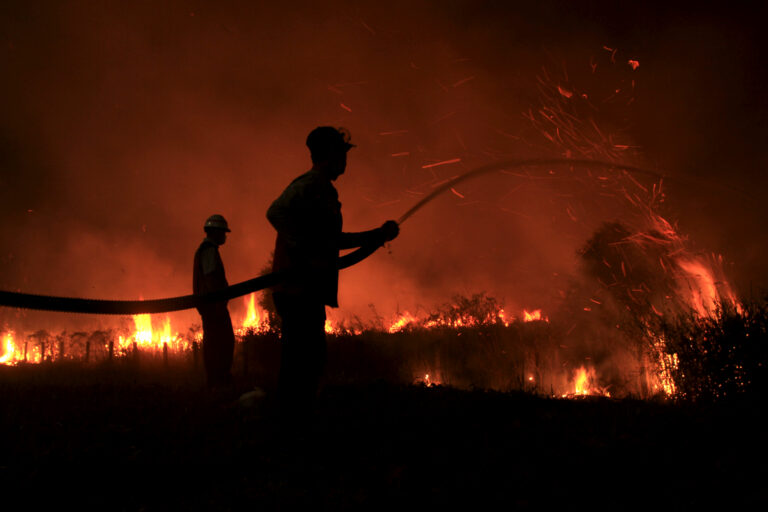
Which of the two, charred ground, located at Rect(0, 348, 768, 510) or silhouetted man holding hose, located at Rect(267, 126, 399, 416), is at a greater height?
silhouetted man holding hose, located at Rect(267, 126, 399, 416)

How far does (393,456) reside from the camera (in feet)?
11.8

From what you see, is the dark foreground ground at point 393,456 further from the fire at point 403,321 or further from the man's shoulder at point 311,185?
the fire at point 403,321

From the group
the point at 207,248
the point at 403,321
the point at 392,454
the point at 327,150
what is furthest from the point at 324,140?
the point at 403,321

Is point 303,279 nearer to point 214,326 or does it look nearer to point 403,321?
point 214,326

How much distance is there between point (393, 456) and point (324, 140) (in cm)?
268

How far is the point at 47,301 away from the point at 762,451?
4564mm

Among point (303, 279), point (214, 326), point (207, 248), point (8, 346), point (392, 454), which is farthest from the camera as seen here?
point (8, 346)

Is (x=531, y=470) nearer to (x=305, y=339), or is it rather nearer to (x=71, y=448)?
(x=305, y=339)

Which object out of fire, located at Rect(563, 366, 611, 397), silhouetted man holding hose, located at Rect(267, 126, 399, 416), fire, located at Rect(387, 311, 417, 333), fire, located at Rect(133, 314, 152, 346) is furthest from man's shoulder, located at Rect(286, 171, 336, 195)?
fire, located at Rect(133, 314, 152, 346)

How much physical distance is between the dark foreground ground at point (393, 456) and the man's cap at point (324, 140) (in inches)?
93.9

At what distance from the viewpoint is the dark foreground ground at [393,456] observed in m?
2.83

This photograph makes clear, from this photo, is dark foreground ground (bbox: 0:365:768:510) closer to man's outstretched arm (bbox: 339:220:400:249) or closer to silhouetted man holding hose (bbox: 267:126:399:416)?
silhouetted man holding hose (bbox: 267:126:399:416)

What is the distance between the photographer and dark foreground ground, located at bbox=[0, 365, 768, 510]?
283 centimetres

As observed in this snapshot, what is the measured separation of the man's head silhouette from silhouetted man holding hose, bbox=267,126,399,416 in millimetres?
185
